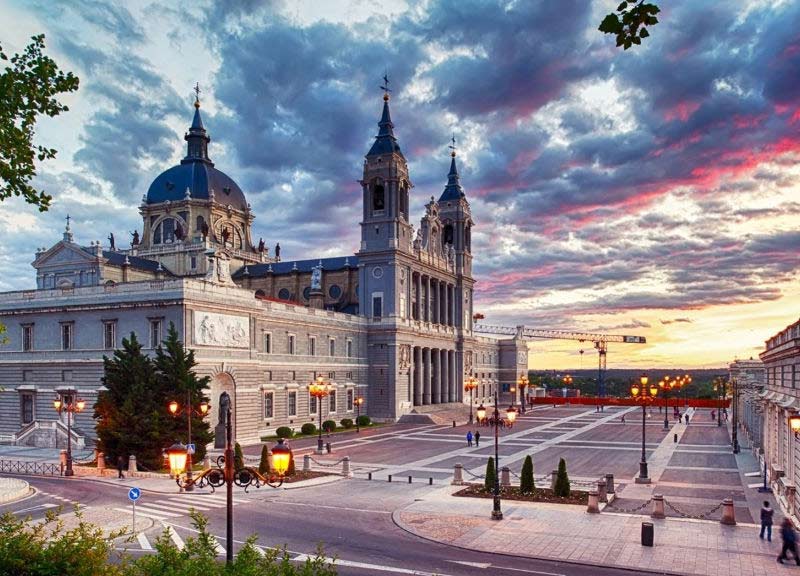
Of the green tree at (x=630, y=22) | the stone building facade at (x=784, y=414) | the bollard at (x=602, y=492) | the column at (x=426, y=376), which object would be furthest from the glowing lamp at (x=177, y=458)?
the column at (x=426, y=376)

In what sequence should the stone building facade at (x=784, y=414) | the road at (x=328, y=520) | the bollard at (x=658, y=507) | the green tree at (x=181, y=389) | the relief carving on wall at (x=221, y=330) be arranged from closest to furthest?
1. the road at (x=328, y=520)
2. the stone building facade at (x=784, y=414)
3. the bollard at (x=658, y=507)
4. the green tree at (x=181, y=389)
5. the relief carving on wall at (x=221, y=330)

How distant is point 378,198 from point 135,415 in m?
48.7

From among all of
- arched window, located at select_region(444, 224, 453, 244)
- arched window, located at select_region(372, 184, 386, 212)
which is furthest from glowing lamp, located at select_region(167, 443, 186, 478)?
arched window, located at select_region(444, 224, 453, 244)

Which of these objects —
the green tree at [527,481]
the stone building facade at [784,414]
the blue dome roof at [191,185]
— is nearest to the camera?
the stone building facade at [784,414]

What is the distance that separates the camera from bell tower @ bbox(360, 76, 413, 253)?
81.3 meters

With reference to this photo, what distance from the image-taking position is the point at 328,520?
2766 centimetres

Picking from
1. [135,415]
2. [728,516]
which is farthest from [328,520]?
[135,415]

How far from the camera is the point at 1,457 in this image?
4594 cm

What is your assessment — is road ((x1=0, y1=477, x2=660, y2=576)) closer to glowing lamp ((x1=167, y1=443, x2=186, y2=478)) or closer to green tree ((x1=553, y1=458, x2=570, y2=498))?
glowing lamp ((x1=167, y1=443, x2=186, y2=478))

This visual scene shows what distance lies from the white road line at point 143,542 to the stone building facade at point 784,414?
72.5 feet

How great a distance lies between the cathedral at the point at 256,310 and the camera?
171 feet

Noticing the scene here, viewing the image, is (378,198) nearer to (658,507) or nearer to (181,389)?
(181,389)

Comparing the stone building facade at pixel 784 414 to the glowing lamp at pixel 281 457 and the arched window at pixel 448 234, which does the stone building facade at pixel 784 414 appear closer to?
the glowing lamp at pixel 281 457

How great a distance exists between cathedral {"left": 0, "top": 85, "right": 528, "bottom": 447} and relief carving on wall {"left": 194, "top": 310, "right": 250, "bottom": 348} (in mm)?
122
